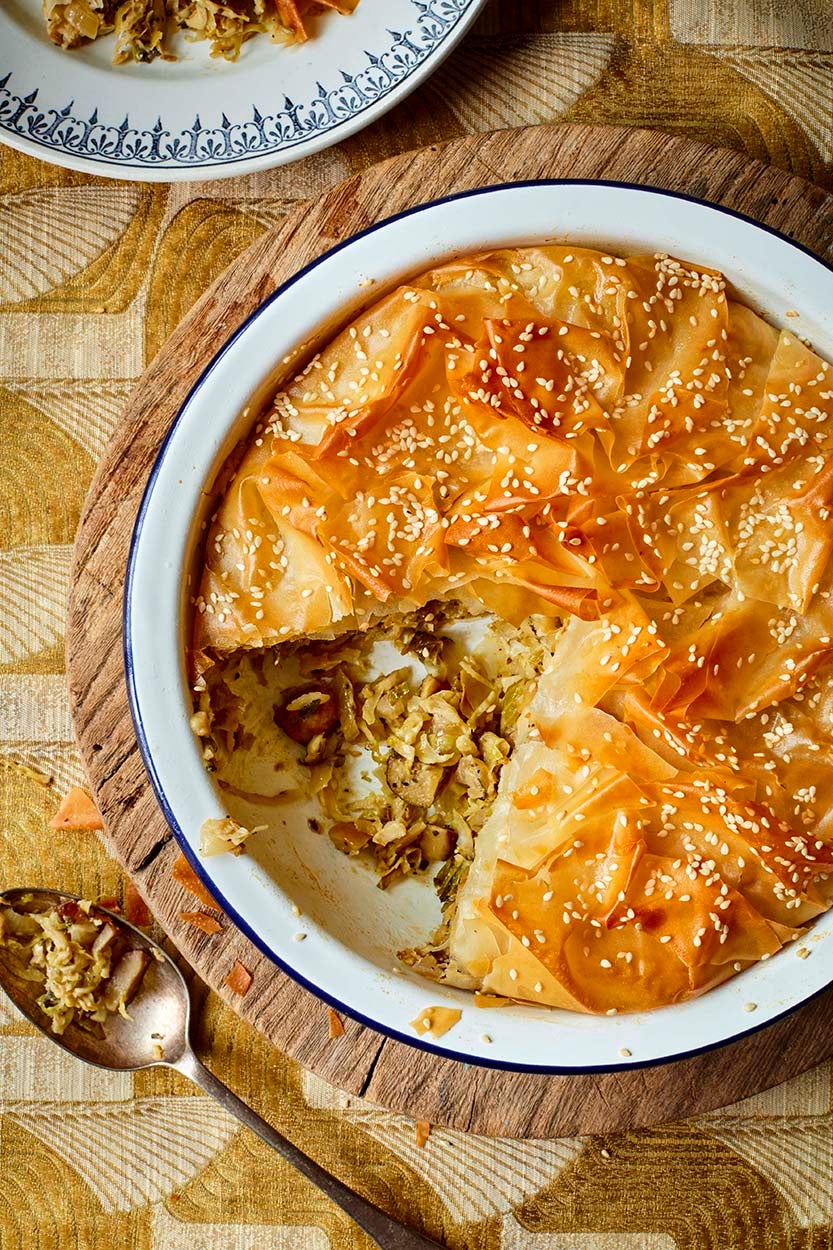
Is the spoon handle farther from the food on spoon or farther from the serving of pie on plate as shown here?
the serving of pie on plate

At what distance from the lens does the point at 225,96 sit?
242cm

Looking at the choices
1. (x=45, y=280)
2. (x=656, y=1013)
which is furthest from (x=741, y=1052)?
(x=45, y=280)

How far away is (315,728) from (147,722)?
1.55 feet

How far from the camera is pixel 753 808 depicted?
2.02 m

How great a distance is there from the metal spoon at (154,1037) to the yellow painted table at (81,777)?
0.20ft

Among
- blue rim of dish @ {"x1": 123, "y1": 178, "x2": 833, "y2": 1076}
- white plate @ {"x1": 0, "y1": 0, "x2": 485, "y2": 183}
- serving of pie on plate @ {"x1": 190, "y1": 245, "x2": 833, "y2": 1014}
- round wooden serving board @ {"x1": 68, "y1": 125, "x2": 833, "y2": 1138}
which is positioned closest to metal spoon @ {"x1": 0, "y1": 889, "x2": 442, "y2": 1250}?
round wooden serving board @ {"x1": 68, "y1": 125, "x2": 833, "y2": 1138}

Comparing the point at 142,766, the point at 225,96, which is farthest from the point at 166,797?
the point at 225,96

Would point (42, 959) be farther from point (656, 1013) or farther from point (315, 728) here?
point (656, 1013)

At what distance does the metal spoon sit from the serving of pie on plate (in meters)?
0.68

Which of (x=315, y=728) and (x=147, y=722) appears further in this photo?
(x=315, y=728)

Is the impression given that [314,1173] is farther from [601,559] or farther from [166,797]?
[601,559]

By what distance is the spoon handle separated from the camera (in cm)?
250

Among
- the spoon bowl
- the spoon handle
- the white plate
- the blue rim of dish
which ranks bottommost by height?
the spoon handle

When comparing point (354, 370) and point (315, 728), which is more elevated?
point (354, 370)
